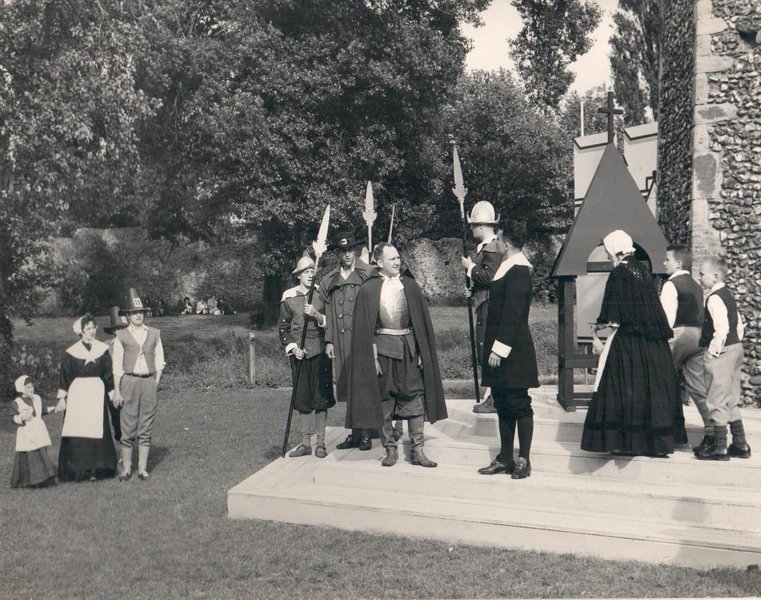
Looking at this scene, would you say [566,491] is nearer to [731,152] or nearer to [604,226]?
[604,226]

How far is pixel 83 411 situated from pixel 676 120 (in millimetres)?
8178

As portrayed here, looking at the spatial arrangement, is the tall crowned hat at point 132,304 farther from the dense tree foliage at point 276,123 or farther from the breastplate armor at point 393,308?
the dense tree foliage at point 276,123

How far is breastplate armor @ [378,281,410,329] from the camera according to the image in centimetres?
608

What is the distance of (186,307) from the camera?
22844 millimetres

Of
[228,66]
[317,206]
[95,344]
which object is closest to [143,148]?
[228,66]

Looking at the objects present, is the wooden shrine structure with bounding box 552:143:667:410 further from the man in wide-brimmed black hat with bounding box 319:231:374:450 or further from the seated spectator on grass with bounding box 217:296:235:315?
the seated spectator on grass with bounding box 217:296:235:315

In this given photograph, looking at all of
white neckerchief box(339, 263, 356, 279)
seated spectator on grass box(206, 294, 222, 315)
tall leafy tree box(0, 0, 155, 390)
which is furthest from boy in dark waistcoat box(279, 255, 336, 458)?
seated spectator on grass box(206, 294, 222, 315)

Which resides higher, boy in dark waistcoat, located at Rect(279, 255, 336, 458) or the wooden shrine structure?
the wooden shrine structure

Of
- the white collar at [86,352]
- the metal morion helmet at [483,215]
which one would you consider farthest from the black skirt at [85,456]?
the metal morion helmet at [483,215]

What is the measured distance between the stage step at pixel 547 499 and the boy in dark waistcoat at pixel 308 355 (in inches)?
22.0

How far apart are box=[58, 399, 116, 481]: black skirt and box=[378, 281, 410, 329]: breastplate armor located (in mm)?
2979

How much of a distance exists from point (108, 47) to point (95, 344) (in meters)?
5.21

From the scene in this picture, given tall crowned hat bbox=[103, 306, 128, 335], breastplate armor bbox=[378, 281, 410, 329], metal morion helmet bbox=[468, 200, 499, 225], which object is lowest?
tall crowned hat bbox=[103, 306, 128, 335]

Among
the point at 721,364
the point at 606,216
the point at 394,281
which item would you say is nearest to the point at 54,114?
the point at 394,281
